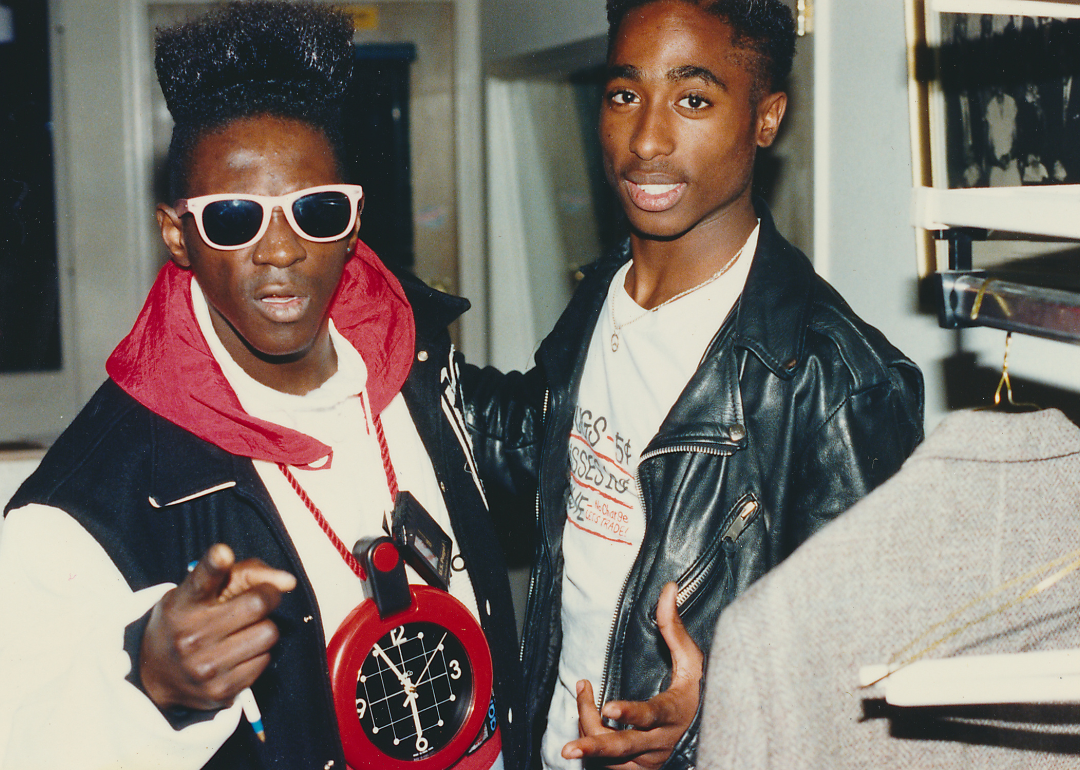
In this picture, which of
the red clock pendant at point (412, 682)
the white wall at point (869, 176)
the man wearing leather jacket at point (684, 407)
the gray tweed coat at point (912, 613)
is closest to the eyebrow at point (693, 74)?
the man wearing leather jacket at point (684, 407)

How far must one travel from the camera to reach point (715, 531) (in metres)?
1.55

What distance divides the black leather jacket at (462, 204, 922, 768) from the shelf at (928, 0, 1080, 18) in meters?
0.60

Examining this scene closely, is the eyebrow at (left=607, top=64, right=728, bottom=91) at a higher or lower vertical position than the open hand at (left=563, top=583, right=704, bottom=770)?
higher

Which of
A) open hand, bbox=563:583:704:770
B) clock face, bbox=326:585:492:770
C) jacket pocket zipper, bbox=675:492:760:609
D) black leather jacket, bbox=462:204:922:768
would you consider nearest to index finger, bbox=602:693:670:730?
open hand, bbox=563:583:704:770

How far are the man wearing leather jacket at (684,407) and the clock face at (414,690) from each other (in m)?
0.25

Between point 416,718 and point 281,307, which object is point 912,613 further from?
point 281,307

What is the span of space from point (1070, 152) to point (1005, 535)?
810 millimetres

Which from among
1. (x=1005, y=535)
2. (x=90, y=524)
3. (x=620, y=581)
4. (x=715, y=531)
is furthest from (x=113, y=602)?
(x=1005, y=535)

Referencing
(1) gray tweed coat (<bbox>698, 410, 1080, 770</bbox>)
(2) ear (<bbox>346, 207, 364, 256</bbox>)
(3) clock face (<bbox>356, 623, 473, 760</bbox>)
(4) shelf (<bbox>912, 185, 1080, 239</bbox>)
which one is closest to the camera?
(4) shelf (<bbox>912, 185, 1080, 239</bbox>)

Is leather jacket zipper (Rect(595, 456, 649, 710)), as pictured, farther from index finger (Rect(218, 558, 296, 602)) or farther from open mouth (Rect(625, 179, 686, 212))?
index finger (Rect(218, 558, 296, 602))

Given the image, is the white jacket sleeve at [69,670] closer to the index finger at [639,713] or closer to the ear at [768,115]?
the index finger at [639,713]

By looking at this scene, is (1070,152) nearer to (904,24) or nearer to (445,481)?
(904,24)

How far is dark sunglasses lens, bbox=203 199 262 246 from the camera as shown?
1472 millimetres

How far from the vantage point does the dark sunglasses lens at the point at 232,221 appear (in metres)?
1.47
